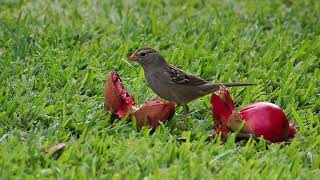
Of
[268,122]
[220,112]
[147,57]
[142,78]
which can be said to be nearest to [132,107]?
[147,57]

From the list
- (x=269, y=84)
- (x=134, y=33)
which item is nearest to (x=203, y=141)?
(x=269, y=84)

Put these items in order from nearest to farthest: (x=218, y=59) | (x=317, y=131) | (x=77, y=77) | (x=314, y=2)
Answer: (x=317, y=131) < (x=77, y=77) < (x=218, y=59) < (x=314, y=2)

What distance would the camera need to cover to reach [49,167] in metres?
4.64

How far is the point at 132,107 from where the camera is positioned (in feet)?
A: 18.1

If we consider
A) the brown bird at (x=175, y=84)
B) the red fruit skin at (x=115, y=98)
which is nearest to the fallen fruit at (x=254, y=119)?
the brown bird at (x=175, y=84)

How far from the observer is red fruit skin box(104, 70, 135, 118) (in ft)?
17.9

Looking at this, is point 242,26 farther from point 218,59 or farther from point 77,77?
point 77,77

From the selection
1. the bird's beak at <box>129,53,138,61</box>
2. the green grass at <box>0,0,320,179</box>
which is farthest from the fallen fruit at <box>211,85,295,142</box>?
the bird's beak at <box>129,53,138,61</box>

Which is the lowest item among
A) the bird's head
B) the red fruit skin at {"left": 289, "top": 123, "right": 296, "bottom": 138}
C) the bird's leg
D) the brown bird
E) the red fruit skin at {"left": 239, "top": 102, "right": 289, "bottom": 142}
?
the red fruit skin at {"left": 289, "top": 123, "right": 296, "bottom": 138}

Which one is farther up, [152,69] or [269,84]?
[152,69]

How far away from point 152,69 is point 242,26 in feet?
7.46

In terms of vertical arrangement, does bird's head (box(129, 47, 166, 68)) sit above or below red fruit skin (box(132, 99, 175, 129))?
above

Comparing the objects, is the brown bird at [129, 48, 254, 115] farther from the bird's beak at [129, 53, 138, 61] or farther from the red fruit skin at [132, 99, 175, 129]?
the red fruit skin at [132, 99, 175, 129]

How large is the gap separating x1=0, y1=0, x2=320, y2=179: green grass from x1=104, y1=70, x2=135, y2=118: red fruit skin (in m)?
0.09
